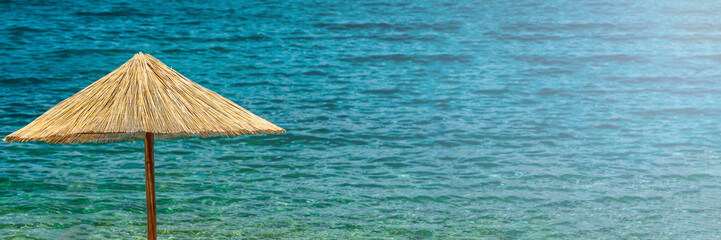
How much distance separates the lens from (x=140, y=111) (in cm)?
502

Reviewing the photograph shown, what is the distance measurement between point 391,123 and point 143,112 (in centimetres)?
1184

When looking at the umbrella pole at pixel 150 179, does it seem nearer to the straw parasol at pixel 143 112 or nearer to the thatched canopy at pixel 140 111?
the straw parasol at pixel 143 112

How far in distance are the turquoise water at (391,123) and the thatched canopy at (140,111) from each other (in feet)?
9.69

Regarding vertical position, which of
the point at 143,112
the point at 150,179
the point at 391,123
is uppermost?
the point at 143,112

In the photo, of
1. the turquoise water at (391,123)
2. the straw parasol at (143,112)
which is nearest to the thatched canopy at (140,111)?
the straw parasol at (143,112)

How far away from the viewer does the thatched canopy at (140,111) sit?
4980 millimetres

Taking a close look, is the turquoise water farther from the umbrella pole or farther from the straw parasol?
the straw parasol

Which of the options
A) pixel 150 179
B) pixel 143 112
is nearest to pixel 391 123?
pixel 150 179

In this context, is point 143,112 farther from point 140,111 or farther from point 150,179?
point 150,179

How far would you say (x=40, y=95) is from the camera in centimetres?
1978

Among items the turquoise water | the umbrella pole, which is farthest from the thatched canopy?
the turquoise water

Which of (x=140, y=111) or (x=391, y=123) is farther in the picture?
(x=391, y=123)

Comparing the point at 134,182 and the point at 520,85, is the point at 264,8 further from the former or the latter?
the point at 134,182

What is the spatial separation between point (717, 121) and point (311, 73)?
1300 centimetres
